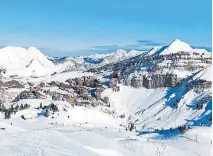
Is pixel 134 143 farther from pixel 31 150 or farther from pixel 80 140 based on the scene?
pixel 31 150

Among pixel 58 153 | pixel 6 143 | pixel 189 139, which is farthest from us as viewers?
pixel 189 139

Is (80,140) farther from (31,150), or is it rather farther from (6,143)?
(31,150)

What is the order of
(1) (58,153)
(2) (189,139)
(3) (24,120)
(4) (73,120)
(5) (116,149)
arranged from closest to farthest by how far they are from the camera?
(1) (58,153) → (5) (116,149) → (2) (189,139) → (3) (24,120) → (4) (73,120)

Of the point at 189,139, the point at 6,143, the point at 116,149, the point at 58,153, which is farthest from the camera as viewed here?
the point at 189,139

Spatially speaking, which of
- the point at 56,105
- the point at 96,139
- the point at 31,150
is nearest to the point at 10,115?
the point at 56,105

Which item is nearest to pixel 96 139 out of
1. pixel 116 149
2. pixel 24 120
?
pixel 116 149

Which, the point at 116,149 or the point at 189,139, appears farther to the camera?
the point at 189,139

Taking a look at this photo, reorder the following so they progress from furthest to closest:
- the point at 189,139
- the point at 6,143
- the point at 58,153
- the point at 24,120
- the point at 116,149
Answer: the point at 24,120 → the point at 189,139 → the point at 116,149 → the point at 6,143 → the point at 58,153

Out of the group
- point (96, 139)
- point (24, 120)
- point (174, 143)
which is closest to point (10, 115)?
point (24, 120)

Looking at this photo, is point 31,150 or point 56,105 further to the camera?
point 56,105
